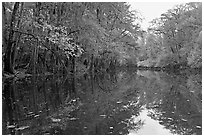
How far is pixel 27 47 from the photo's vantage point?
3005 cm

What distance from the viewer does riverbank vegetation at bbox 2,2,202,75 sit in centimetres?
1929

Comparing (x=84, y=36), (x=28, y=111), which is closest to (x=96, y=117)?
(x=28, y=111)

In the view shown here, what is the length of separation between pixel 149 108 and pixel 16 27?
40.0 feet

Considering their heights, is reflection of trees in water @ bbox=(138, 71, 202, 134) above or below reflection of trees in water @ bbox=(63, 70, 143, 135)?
below

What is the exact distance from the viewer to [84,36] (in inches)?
909

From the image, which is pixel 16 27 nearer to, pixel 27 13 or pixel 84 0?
pixel 27 13

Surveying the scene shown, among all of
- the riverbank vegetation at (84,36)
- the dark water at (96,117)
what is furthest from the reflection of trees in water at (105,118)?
the riverbank vegetation at (84,36)

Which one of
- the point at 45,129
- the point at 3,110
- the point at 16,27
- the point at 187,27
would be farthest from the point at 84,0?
the point at 187,27

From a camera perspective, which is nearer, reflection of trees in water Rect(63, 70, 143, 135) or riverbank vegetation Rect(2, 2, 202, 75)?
reflection of trees in water Rect(63, 70, 143, 135)

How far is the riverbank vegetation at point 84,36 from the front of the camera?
19291mm

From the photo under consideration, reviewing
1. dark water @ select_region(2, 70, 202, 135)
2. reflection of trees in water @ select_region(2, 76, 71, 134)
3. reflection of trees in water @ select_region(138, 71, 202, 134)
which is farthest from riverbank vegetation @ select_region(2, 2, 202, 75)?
reflection of trees in water @ select_region(138, 71, 202, 134)

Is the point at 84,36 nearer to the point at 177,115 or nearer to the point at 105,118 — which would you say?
the point at 177,115

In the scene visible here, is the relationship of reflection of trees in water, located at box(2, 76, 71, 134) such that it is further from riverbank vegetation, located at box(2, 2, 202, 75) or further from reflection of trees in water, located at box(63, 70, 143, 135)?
riverbank vegetation, located at box(2, 2, 202, 75)

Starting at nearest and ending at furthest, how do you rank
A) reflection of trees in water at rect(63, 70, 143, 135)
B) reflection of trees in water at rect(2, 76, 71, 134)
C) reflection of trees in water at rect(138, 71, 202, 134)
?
reflection of trees in water at rect(2, 76, 71, 134) → reflection of trees in water at rect(63, 70, 143, 135) → reflection of trees in water at rect(138, 71, 202, 134)
